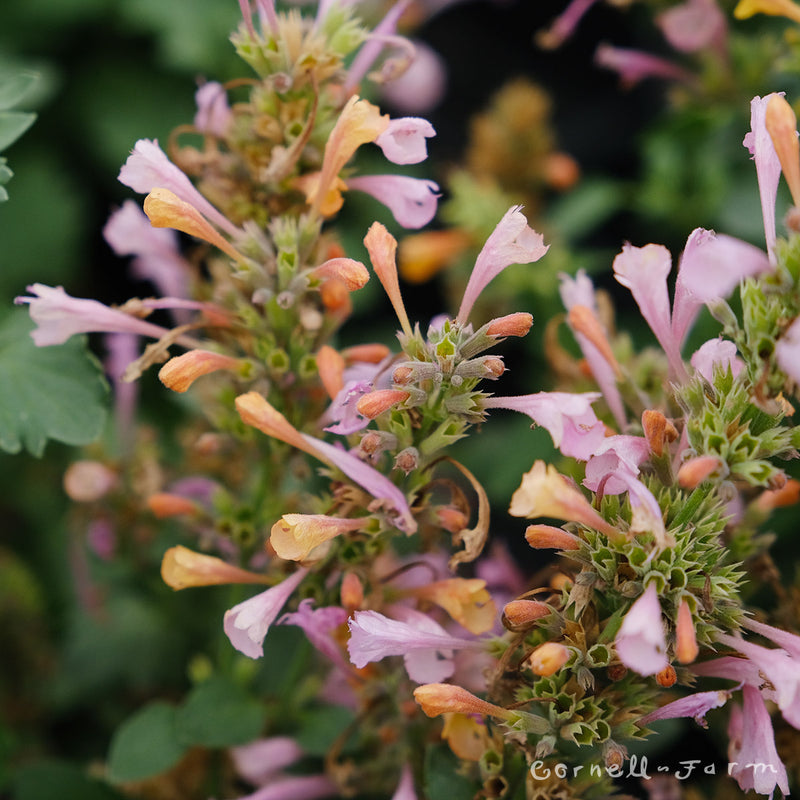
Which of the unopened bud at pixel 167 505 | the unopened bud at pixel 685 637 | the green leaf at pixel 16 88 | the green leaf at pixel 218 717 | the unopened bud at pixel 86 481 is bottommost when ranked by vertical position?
the green leaf at pixel 218 717

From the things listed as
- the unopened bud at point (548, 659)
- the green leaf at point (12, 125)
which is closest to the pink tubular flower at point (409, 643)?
the unopened bud at point (548, 659)

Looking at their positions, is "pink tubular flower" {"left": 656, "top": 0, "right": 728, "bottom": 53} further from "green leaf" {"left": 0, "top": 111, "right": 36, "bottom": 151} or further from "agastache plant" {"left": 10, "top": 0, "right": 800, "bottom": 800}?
"green leaf" {"left": 0, "top": 111, "right": 36, "bottom": 151}

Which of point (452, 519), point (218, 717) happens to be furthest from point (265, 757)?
point (452, 519)

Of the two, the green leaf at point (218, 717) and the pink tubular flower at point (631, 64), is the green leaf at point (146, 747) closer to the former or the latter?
the green leaf at point (218, 717)

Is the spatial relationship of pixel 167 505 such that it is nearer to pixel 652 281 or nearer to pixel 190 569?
pixel 190 569

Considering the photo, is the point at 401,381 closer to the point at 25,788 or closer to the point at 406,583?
the point at 406,583
